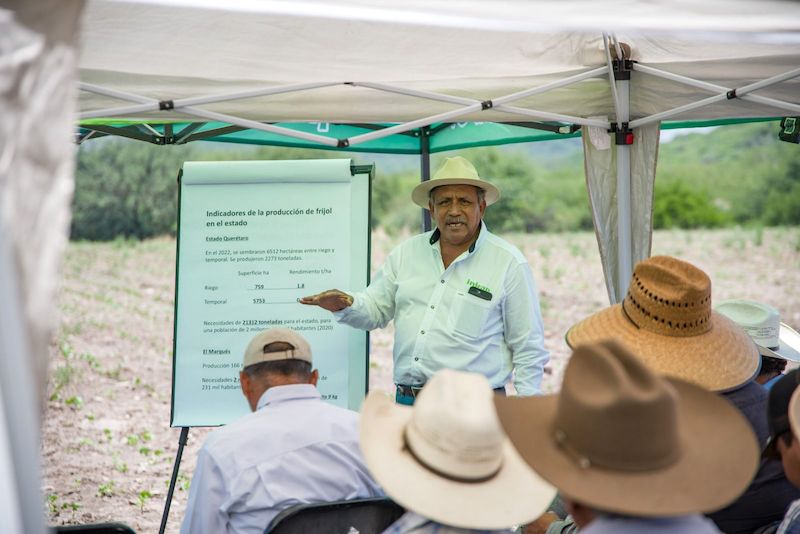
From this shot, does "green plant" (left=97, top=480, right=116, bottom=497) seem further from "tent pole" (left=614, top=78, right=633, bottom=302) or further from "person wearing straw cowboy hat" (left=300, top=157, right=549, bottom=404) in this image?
"tent pole" (left=614, top=78, right=633, bottom=302)

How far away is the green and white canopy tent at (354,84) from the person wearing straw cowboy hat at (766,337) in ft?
2.45

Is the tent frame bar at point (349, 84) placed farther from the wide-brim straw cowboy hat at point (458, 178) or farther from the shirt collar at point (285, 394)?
the shirt collar at point (285, 394)

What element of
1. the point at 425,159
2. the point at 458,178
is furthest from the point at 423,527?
the point at 425,159

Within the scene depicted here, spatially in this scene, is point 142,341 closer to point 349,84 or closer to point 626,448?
point 349,84

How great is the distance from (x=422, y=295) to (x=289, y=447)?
1444 mm

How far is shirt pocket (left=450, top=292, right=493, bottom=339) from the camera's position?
357 centimetres

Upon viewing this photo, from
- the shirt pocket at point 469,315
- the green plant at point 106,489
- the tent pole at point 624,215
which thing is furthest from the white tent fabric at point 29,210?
the green plant at point 106,489

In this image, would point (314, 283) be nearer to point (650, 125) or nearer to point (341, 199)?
point (341, 199)

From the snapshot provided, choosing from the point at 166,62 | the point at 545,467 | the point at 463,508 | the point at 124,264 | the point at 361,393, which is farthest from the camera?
the point at 124,264

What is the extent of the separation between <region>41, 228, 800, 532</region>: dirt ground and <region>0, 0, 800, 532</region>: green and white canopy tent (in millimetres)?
3453

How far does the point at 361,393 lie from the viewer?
385 centimetres

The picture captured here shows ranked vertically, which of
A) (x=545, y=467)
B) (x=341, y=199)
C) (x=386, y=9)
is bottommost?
(x=545, y=467)

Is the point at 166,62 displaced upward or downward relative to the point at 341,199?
upward

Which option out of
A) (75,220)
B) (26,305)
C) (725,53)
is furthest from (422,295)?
(75,220)
